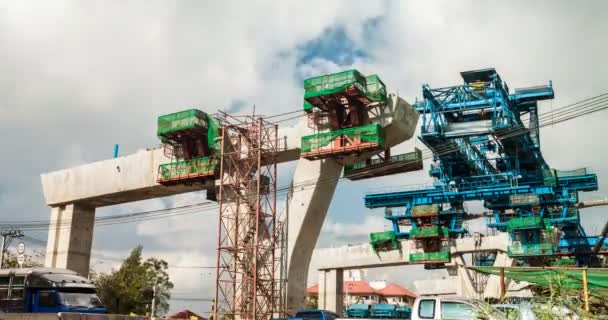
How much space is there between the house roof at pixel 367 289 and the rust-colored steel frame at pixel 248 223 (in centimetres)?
7531

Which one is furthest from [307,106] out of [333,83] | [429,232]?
[429,232]

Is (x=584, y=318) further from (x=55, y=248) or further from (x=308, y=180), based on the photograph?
(x=55, y=248)

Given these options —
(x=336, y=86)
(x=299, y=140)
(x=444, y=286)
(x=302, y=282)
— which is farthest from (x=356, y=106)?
(x=444, y=286)

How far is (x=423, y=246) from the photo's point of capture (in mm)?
48531

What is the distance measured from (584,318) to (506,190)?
134 ft

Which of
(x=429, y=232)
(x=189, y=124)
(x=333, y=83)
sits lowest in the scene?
(x=429, y=232)

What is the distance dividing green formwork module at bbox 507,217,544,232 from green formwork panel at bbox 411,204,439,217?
6.20m

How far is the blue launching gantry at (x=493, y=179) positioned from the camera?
43969 mm

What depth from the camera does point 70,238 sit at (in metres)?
36.4

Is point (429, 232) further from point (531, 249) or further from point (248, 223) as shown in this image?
point (248, 223)

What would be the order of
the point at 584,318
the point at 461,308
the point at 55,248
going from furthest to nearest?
1. the point at 55,248
2. the point at 461,308
3. the point at 584,318

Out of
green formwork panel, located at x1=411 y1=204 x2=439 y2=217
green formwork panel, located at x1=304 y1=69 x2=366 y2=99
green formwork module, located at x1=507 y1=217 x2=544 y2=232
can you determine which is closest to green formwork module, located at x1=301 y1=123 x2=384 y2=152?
green formwork panel, located at x1=304 y1=69 x2=366 y2=99

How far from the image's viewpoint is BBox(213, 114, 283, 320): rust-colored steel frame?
2816cm

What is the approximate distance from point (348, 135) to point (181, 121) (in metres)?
9.31
